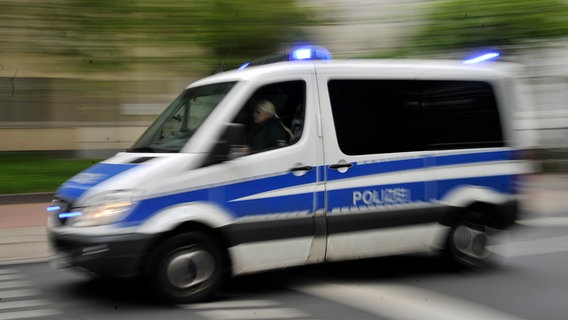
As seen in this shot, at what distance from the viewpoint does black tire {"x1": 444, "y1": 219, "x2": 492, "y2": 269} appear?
657cm

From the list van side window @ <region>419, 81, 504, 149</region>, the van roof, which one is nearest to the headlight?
the van roof

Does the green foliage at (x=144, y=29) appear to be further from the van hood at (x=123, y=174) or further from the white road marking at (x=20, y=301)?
the van hood at (x=123, y=174)

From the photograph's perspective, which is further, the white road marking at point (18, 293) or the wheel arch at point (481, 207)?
the wheel arch at point (481, 207)

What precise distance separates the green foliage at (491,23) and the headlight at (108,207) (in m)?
14.8

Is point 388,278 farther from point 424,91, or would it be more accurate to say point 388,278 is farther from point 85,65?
point 85,65

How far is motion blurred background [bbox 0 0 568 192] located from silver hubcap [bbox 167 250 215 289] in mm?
8157

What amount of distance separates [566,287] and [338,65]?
121 inches

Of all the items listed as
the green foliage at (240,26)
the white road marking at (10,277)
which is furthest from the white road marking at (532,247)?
the green foliage at (240,26)

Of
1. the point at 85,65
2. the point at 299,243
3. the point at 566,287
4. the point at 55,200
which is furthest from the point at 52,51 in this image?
the point at 566,287

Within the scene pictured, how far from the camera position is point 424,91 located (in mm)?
6363

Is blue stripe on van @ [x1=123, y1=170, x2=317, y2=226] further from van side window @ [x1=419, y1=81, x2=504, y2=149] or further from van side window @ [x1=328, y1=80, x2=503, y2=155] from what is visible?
van side window @ [x1=419, y1=81, x2=504, y2=149]

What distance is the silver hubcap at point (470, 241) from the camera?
660 cm

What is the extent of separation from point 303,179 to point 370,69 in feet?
4.30

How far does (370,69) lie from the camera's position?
611cm
